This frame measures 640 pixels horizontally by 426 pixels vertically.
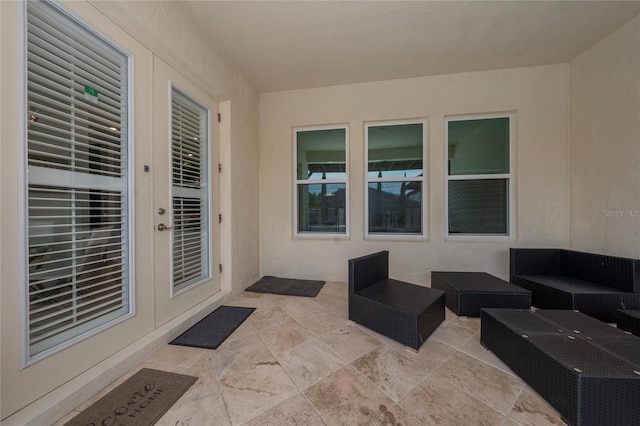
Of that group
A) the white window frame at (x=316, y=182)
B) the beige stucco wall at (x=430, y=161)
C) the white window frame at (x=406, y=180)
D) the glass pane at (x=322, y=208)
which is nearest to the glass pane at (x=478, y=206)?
the beige stucco wall at (x=430, y=161)

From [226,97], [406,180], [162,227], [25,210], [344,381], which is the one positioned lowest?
[344,381]

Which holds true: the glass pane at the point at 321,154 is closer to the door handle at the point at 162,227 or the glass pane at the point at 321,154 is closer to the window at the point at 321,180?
the window at the point at 321,180

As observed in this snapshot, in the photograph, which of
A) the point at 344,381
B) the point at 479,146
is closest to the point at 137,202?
the point at 344,381

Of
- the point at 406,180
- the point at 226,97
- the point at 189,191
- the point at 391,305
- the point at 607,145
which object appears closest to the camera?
the point at 391,305

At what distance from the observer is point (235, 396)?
1.49 m

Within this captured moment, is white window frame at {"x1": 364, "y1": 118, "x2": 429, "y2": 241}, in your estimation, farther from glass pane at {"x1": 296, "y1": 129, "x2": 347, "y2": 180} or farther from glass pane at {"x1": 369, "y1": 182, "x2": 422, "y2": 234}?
glass pane at {"x1": 296, "y1": 129, "x2": 347, "y2": 180}

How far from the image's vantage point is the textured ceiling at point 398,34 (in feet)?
7.55

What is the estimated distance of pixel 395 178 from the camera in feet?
12.1

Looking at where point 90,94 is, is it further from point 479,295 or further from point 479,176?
point 479,176

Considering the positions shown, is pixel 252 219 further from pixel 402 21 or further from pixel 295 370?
pixel 402 21

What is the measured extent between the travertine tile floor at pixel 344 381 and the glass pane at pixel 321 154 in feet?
7.73

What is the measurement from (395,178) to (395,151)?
417mm

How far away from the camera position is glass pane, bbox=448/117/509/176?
3.46 m

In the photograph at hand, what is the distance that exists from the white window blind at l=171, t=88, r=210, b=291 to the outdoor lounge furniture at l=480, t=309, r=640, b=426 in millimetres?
2866
